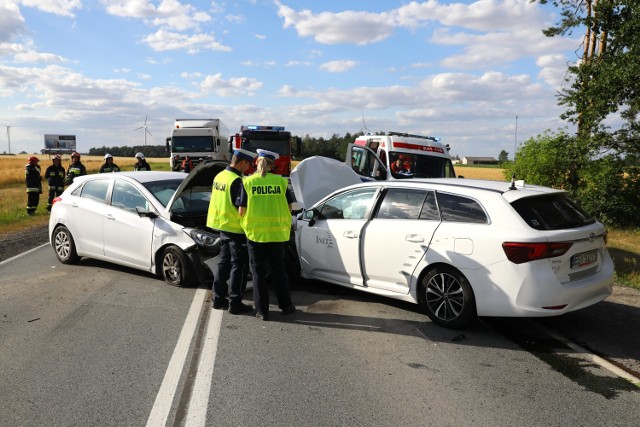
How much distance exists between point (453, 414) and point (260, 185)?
3150mm

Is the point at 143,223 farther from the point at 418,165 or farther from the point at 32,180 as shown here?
the point at 32,180

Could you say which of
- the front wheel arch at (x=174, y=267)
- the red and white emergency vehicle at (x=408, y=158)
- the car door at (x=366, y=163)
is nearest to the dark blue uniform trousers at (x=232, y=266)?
the front wheel arch at (x=174, y=267)

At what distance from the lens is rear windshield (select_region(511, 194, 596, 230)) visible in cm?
517

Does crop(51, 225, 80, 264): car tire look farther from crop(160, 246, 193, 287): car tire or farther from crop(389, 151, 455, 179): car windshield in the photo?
crop(389, 151, 455, 179): car windshield

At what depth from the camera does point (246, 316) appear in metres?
6.05

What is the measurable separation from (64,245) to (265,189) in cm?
466

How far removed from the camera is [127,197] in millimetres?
7988

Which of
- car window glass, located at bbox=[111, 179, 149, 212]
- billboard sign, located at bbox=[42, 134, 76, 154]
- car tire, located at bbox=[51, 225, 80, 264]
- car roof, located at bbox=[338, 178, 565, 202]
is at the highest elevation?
billboard sign, located at bbox=[42, 134, 76, 154]

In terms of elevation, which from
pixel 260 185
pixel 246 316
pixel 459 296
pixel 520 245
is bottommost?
pixel 246 316

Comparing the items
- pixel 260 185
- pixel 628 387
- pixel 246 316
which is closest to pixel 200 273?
pixel 246 316

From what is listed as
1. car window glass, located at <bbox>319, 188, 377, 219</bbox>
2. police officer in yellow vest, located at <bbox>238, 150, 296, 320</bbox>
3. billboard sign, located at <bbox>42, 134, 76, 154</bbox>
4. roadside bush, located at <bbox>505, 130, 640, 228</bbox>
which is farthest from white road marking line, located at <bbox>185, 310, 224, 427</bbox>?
billboard sign, located at <bbox>42, 134, 76, 154</bbox>

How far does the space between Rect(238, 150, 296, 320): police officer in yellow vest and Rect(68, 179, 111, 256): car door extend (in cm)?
333

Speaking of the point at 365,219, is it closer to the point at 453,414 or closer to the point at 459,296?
the point at 459,296

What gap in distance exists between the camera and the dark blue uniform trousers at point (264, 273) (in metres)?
5.89
